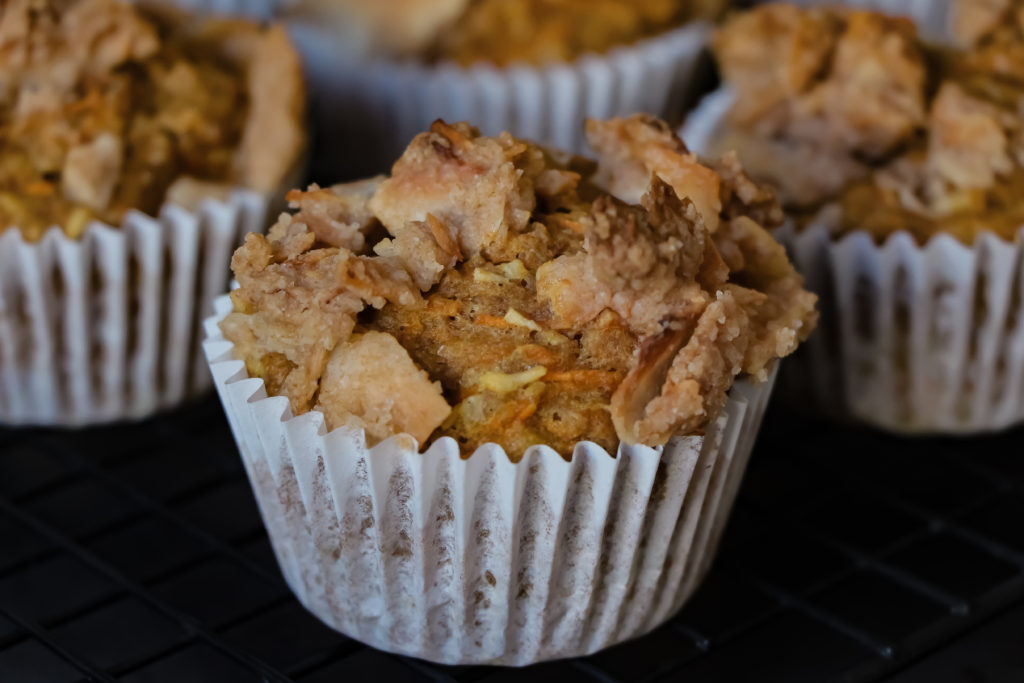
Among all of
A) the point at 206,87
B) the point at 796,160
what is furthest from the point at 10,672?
the point at 796,160

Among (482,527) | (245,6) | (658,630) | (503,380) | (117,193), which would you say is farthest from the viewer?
(245,6)

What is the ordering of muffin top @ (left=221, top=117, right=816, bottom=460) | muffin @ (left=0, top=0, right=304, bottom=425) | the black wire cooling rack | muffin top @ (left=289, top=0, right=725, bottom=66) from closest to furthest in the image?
muffin top @ (left=221, top=117, right=816, bottom=460) → the black wire cooling rack → muffin @ (left=0, top=0, right=304, bottom=425) → muffin top @ (left=289, top=0, right=725, bottom=66)

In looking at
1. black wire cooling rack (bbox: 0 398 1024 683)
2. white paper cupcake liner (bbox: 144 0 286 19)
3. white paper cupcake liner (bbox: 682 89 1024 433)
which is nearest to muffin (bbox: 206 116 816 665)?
black wire cooling rack (bbox: 0 398 1024 683)

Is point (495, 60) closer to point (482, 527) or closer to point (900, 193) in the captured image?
point (900, 193)

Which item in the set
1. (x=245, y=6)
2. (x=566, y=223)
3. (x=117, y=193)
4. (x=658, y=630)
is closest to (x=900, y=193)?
(x=566, y=223)

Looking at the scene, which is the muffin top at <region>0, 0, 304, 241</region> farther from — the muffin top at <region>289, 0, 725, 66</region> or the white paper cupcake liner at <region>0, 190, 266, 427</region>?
the muffin top at <region>289, 0, 725, 66</region>

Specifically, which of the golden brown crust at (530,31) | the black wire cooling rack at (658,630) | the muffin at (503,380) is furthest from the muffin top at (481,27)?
the muffin at (503,380)

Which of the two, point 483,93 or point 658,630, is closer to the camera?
point 658,630
